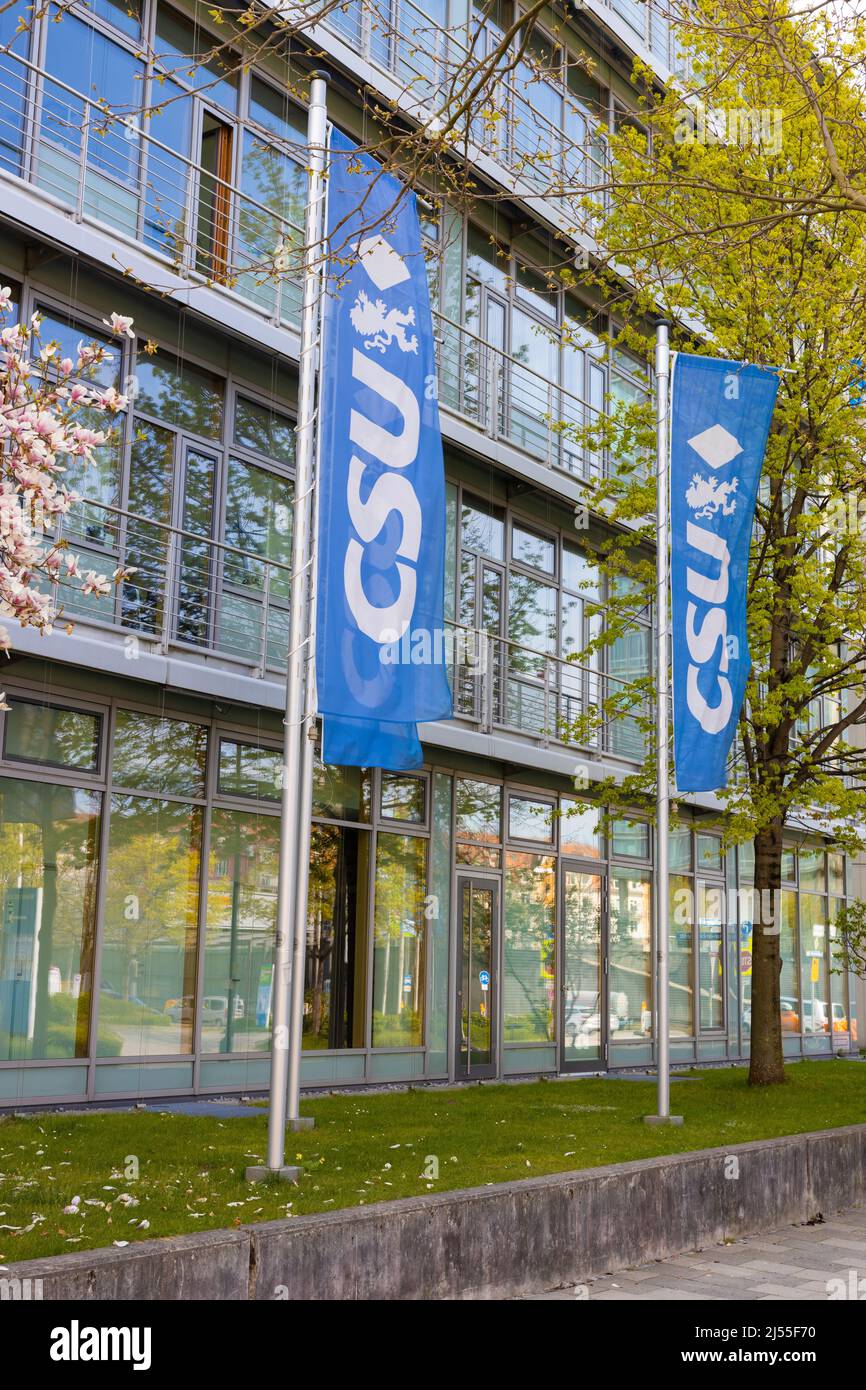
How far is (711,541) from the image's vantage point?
1225 centimetres

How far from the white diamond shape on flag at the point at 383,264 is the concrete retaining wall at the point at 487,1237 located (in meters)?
5.63

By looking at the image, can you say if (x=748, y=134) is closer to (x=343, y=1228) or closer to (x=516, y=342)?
(x=516, y=342)

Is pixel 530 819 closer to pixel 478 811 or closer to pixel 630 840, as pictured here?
pixel 478 811

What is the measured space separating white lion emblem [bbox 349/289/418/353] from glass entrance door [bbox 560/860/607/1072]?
474 inches

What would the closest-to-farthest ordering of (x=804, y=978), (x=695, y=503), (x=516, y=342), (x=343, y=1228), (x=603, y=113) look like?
1. (x=343, y=1228)
2. (x=695, y=503)
3. (x=516, y=342)
4. (x=603, y=113)
5. (x=804, y=978)

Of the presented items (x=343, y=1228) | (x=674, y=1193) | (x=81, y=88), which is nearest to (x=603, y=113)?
(x=81, y=88)

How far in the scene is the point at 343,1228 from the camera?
20.9ft

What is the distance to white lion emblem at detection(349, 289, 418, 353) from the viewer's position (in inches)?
355

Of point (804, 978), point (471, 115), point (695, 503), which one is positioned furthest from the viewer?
point (804, 978)

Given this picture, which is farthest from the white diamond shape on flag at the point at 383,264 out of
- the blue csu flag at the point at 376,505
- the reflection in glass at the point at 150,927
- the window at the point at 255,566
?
the reflection in glass at the point at 150,927

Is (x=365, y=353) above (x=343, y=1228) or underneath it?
above

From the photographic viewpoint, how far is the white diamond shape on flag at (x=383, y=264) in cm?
923
